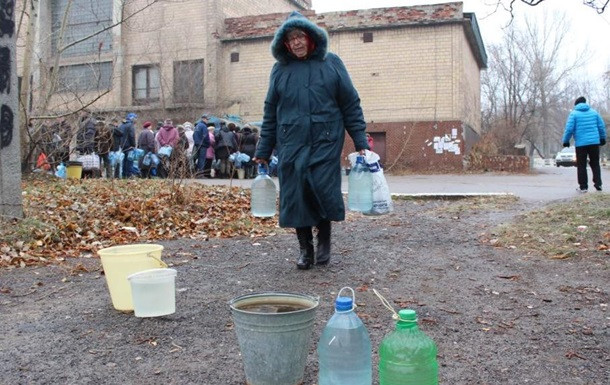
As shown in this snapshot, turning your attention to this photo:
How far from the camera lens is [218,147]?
18047mm

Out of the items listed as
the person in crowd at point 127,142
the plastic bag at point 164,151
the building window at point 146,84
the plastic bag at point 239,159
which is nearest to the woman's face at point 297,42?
the plastic bag at point 164,151

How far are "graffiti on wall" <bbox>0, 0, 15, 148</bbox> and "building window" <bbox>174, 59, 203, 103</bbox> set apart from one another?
812 inches

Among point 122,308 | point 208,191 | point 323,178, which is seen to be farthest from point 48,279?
point 208,191

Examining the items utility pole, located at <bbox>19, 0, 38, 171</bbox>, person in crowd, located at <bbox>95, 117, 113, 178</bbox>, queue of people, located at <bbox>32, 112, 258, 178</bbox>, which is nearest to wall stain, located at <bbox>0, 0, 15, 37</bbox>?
utility pole, located at <bbox>19, 0, 38, 171</bbox>

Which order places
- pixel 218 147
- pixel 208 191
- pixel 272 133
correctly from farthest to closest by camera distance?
1. pixel 218 147
2. pixel 208 191
3. pixel 272 133

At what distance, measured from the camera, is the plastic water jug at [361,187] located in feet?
17.7

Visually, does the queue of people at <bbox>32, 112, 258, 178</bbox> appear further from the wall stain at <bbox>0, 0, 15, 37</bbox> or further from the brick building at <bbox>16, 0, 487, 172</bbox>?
the wall stain at <bbox>0, 0, 15, 37</bbox>

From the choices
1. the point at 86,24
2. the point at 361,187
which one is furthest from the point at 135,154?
the point at 86,24

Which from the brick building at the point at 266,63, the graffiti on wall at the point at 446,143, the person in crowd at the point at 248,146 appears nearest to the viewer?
the person in crowd at the point at 248,146

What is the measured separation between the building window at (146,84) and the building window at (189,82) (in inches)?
53.1

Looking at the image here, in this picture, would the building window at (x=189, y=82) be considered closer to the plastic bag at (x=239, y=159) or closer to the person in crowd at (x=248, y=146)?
the person in crowd at (x=248, y=146)

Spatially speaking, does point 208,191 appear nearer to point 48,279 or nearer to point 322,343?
point 48,279

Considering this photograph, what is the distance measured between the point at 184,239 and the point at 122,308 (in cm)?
309

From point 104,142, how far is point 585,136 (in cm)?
1039
